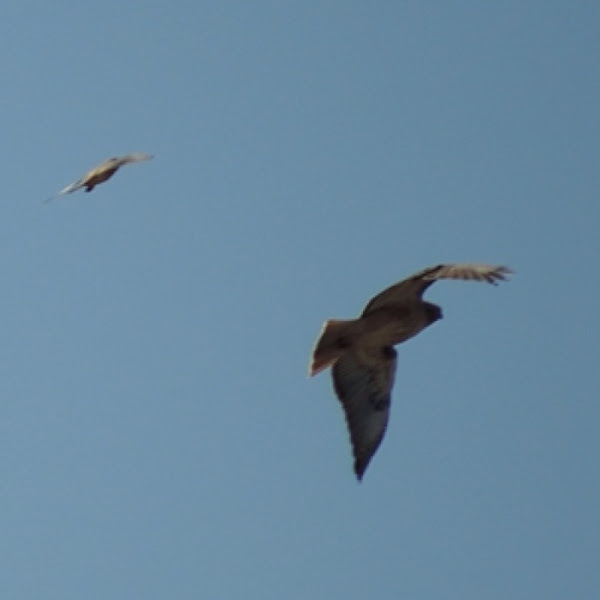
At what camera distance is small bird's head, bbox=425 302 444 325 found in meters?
22.1

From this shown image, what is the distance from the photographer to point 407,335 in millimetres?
22422

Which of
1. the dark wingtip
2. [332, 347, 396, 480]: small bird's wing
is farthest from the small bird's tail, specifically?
the dark wingtip

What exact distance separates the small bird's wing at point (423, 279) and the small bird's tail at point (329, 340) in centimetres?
21

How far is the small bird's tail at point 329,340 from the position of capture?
22.1m

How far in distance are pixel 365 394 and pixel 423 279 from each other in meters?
2.21

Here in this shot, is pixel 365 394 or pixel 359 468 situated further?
pixel 365 394

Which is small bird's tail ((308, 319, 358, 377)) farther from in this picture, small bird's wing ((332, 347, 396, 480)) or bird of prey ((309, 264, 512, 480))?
small bird's wing ((332, 347, 396, 480))

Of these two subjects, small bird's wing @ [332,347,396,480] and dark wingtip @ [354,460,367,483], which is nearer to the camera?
dark wingtip @ [354,460,367,483]

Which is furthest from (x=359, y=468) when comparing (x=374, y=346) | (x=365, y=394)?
(x=374, y=346)

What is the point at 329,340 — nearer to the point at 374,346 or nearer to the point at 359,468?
the point at 374,346

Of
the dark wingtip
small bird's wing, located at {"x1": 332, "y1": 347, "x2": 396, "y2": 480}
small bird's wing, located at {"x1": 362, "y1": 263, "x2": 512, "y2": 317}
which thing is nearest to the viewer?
small bird's wing, located at {"x1": 362, "y1": 263, "x2": 512, "y2": 317}

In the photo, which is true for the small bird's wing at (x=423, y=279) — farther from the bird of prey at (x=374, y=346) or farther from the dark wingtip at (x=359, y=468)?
the dark wingtip at (x=359, y=468)

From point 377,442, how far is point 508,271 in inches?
133

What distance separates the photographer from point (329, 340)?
22.1 metres
